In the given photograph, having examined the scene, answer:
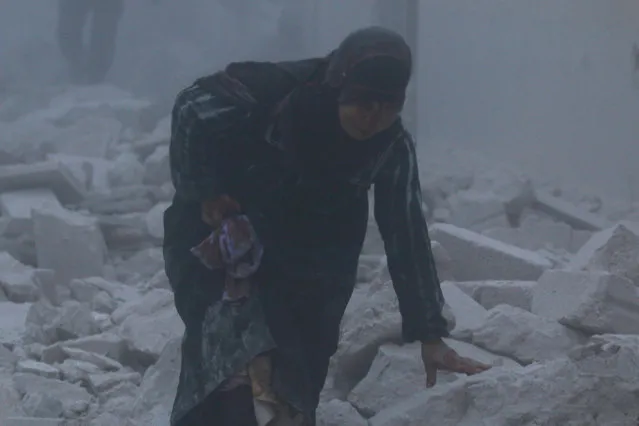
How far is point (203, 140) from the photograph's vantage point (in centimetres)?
269

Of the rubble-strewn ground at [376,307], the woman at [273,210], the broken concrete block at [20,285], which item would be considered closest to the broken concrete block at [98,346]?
the rubble-strewn ground at [376,307]

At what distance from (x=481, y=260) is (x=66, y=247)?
2.60 metres

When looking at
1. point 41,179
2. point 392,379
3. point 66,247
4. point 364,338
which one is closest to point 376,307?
point 364,338

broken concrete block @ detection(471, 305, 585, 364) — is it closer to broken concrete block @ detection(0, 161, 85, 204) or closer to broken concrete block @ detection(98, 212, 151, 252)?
broken concrete block @ detection(98, 212, 151, 252)

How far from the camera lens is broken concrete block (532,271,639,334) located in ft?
13.0

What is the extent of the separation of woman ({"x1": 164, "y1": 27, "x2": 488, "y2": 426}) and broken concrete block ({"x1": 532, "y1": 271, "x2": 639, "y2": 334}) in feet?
4.44

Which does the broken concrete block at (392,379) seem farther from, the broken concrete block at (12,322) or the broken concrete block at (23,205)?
the broken concrete block at (23,205)

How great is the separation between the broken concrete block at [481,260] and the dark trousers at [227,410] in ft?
9.77

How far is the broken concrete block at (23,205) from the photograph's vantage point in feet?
23.6

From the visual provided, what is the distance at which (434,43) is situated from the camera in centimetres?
1021

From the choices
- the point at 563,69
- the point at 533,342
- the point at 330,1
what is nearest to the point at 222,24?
the point at 330,1

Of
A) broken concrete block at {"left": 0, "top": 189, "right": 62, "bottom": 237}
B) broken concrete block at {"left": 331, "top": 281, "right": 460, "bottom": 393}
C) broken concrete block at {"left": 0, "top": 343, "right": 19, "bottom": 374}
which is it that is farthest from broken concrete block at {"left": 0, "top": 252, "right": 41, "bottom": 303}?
broken concrete block at {"left": 331, "top": 281, "right": 460, "bottom": 393}

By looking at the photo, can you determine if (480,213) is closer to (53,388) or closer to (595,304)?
(595,304)

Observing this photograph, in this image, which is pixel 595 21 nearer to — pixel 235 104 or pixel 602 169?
pixel 602 169
